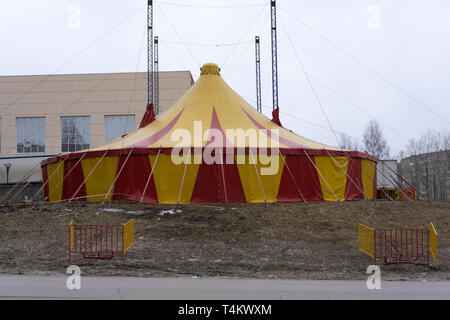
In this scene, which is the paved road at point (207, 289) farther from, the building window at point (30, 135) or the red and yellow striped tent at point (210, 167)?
the building window at point (30, 135)

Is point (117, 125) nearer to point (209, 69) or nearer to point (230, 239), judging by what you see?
point (209, 69)

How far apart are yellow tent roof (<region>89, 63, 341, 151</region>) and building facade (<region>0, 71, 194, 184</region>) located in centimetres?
1898

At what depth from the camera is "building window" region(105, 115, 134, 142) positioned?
127ft

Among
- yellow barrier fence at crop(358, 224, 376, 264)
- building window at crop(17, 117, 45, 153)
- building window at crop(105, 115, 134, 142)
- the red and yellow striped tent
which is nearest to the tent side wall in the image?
the red and yellow striped tent

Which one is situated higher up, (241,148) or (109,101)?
(109,101)

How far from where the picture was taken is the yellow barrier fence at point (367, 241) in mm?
9609

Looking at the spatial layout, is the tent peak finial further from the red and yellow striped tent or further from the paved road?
the paved road

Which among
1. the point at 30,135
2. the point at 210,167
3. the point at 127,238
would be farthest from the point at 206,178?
the point at 30,135

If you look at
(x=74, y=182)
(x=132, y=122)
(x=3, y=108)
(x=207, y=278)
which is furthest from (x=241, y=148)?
(x=3, y=108)

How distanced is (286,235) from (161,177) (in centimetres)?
537

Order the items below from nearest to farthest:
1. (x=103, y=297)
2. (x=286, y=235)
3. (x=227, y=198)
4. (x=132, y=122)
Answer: (x=103, y=297) → (x=286, y=235) → (x=227, y=198) → (x=132, y=122)

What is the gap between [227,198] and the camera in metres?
15.9
